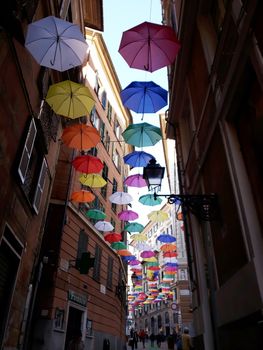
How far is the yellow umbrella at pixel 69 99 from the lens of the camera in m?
9.96

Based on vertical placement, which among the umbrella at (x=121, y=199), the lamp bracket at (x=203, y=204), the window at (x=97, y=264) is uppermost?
the umbrella at (x=121, y=199)

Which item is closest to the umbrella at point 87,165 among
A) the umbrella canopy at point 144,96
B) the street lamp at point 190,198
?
the umbrella canopy at point 144,96

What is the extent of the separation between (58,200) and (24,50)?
9.76 metres

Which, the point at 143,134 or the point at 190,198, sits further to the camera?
the point at 143,134

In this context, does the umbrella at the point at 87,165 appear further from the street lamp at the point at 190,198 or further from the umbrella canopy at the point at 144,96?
the street lamp at the point at 190,198

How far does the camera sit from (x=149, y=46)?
8.70 meters

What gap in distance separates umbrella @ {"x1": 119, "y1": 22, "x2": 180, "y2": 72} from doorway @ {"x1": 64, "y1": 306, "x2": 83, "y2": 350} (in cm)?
1278

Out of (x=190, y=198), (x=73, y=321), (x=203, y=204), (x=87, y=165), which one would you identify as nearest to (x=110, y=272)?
(x=73, y=321)

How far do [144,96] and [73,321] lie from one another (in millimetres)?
12666

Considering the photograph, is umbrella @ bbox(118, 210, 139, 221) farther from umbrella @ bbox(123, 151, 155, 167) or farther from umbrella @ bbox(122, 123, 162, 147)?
umbrella @ bbox(122, 123, 162, 147)

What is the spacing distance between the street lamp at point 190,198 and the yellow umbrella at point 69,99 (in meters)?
3.91

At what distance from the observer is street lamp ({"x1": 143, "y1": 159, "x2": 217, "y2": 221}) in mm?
7090

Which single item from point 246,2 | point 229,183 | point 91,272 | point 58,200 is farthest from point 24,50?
point 91,272

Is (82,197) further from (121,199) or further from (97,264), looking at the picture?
(97,264)
